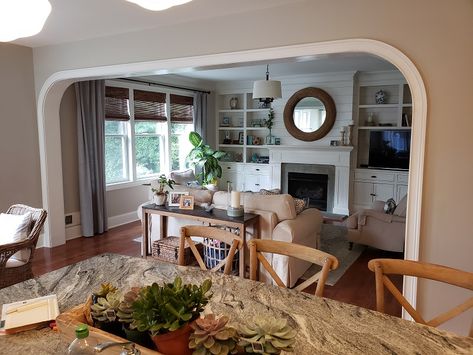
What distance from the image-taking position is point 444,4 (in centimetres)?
238

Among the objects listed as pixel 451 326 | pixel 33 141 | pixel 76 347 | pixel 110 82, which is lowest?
pixel 451 326

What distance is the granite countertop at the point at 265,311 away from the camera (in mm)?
1205

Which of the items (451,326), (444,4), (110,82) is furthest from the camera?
(110,82)

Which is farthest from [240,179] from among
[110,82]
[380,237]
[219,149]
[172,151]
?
[380,237]

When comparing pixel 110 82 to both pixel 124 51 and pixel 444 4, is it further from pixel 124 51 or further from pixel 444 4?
pixel 444 4

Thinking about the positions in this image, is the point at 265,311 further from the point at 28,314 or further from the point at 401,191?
the point at 401,191

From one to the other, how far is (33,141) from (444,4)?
14.6ft

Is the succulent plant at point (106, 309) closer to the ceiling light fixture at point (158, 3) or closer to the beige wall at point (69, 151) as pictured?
the ceiling light fixture at point (158, 3)

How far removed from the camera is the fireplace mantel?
668 centimetres

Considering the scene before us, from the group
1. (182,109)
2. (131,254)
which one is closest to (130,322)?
(131,254)

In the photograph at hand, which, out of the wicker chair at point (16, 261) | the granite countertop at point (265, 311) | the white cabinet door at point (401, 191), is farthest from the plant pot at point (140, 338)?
the white cabinet door at point (401, 191)

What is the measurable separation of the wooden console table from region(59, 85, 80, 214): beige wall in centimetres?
160

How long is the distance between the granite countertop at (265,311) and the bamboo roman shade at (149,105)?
4.68 metres

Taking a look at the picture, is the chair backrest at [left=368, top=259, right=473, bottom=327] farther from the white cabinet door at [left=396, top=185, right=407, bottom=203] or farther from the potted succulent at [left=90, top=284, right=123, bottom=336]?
the white cabinet door at [left=396, top=185, right=407, bottom=203]
